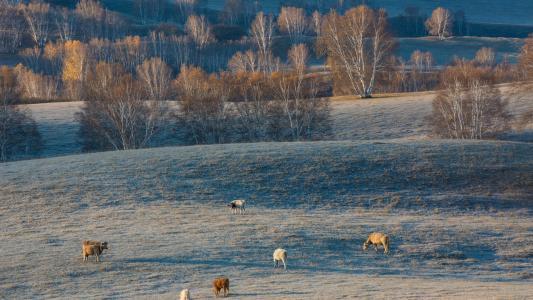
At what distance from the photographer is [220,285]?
24.6 m

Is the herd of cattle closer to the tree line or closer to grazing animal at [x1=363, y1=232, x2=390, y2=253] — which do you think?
grazing animal at [x1=363, y1=232, x2=390, y2=253]

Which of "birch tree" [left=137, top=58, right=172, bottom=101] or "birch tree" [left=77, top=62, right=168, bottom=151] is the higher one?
"birch tree" [left=137, top=58, right=172, bottom=101]

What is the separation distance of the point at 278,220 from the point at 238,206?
3.08 metres

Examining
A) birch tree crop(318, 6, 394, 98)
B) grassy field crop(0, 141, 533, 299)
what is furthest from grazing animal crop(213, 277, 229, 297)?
birch tree crop(318, 6, 394, 98)

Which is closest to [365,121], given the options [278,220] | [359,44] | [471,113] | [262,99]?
[262,99]

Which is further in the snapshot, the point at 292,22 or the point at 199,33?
the point at 292,22

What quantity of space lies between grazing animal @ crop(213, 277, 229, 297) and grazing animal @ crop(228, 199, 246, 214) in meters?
15.0

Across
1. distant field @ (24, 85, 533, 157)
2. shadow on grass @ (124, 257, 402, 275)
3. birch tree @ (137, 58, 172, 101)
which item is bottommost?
shadow on grass @ (124, 257, 402, 275)

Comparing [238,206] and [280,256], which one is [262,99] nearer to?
[238,206]

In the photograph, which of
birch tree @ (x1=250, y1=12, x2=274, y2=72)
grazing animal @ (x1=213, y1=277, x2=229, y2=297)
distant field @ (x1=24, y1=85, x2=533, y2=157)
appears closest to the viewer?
grazing animal @ (x1=213, y1=277, x2=229, y2=297)

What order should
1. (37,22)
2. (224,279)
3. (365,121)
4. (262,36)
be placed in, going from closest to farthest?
(224,279) < (365,121) < (262,36) < (37,22)

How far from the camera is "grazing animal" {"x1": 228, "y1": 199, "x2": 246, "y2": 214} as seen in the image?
39.7m

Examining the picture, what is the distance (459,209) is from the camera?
1672 inches

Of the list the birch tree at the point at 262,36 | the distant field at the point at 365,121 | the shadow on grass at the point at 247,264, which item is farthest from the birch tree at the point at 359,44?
the shadow on grass at the point at 247,264
